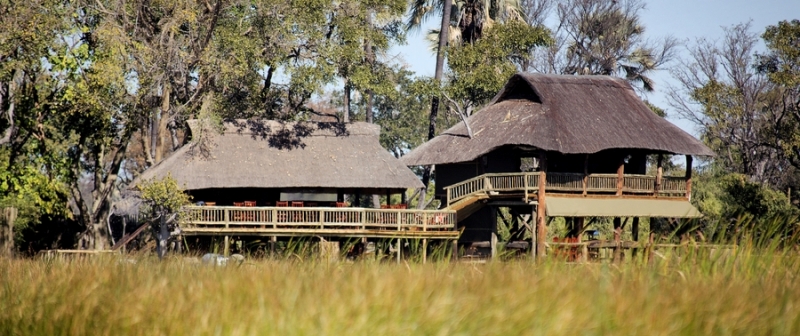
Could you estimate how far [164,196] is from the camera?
2677cm

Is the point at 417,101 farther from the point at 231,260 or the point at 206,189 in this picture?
the point at 231,260

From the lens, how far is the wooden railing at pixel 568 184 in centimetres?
2958

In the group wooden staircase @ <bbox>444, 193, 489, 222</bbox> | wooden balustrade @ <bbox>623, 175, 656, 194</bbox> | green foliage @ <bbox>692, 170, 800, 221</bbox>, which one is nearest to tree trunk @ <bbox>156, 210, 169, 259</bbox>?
wooden staircase @ <bbox>444, 193, 489, 222</bbox>

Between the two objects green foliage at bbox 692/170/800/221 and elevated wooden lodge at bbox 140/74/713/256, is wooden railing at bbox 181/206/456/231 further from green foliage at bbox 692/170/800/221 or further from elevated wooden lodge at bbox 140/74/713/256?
green foliage at bbox 692/170/800/221

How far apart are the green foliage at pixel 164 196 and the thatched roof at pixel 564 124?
965 cm

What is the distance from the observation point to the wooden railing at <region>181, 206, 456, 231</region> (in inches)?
1089

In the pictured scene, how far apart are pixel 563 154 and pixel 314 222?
8.44 meters

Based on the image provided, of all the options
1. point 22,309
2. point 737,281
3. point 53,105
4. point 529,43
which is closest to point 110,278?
point 22,309

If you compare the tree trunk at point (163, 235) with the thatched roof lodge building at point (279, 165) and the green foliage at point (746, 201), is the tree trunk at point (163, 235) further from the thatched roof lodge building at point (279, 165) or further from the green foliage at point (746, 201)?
the green foliage at point (746, 201)

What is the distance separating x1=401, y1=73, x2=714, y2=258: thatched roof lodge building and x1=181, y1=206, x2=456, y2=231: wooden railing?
6.48 ft

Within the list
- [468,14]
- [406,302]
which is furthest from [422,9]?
[406,302]

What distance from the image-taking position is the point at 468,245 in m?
33.6

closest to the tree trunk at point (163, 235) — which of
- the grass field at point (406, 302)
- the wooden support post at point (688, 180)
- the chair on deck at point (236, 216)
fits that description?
the chair on deck at point (236, 216)

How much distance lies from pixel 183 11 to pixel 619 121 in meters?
14.5
